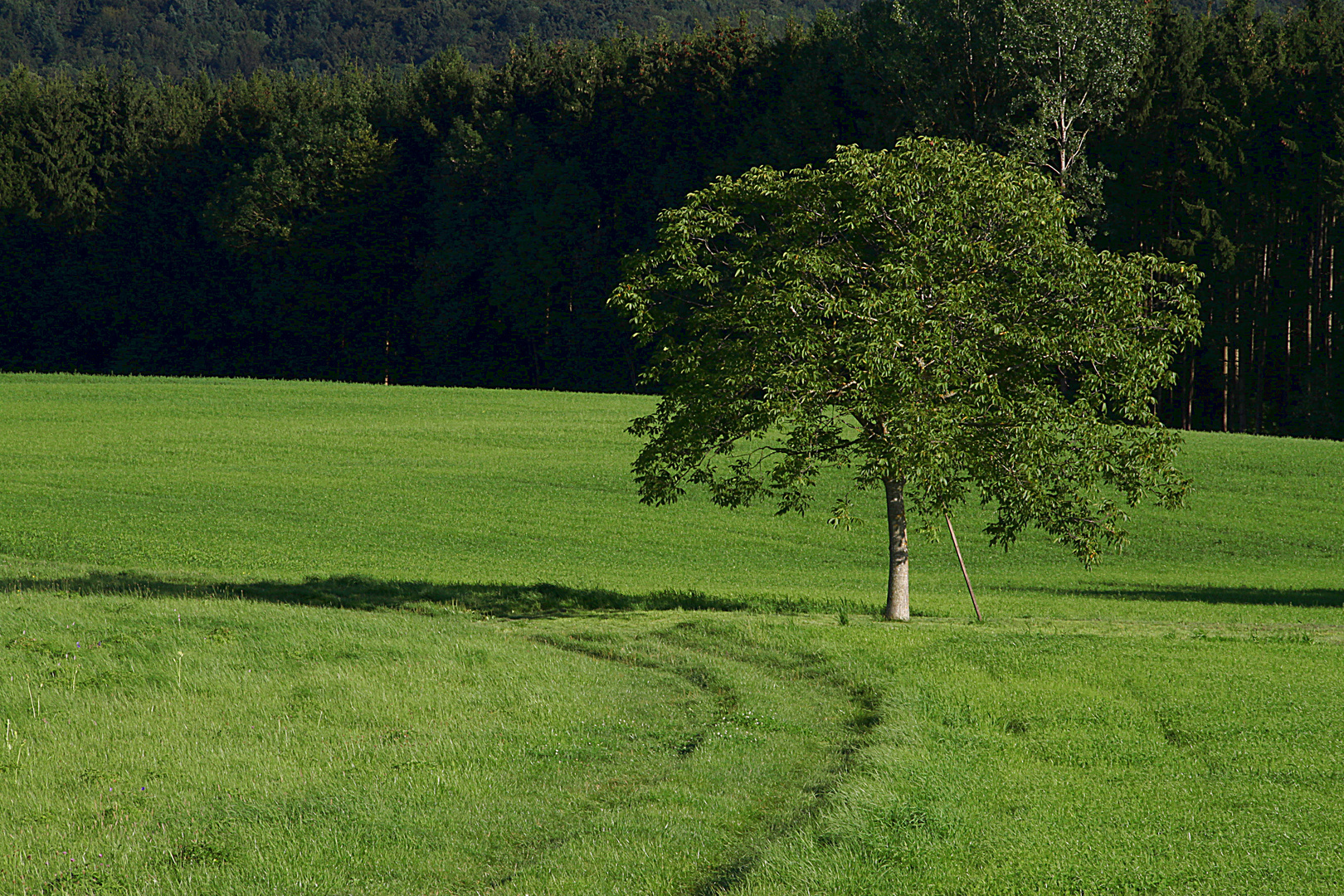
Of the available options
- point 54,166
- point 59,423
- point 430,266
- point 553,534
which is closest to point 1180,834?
point 553,534

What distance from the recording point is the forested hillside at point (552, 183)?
64.2 m

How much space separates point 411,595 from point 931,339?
1216 centimetres

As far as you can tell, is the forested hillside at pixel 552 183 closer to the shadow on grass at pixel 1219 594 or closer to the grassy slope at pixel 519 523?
the grassy slope at pixel 519 523

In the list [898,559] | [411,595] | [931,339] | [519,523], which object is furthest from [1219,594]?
[411,595]

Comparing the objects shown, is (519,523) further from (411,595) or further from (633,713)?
(633,713)

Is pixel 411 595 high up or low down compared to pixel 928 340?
down

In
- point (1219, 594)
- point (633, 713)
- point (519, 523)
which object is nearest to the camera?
point (633, 713)

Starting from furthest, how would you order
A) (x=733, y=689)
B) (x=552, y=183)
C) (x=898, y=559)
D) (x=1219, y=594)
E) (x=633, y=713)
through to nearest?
1. (x=552, y=183)
2. (x=1219, y=594)
3. (x=898, y=559)
4. (x=733, y=689)
5. (x=633, y=713)

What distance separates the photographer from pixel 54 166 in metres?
98.4

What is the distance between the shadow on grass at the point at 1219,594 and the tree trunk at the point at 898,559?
7.83 m

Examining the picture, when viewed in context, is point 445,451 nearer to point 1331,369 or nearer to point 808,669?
point 808,669

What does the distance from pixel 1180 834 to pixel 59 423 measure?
5054cm

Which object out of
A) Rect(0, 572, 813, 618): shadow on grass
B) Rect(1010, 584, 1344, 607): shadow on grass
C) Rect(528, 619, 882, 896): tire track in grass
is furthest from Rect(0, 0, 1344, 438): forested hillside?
Rect(528, 619, 882, 896): tire track in grass

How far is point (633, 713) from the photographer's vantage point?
15.1m
